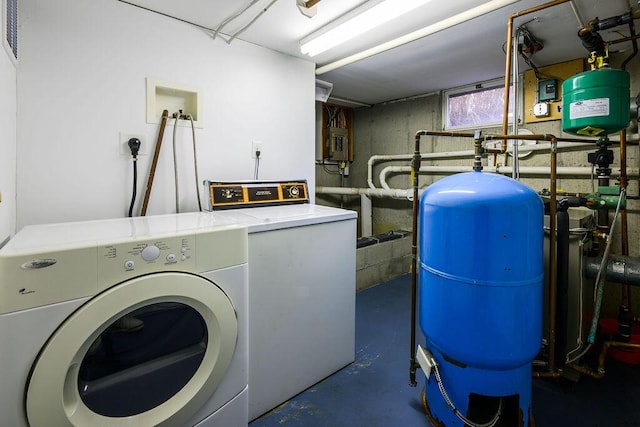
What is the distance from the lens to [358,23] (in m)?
1.92

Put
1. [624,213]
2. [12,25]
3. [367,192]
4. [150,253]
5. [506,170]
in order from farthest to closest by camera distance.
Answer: [367,192] < [506,170] < [624,213] < [12,25] < [150,253]

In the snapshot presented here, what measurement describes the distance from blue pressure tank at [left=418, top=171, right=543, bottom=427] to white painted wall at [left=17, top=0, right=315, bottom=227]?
156 cm

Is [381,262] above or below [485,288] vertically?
below

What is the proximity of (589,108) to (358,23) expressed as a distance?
4.57 feet

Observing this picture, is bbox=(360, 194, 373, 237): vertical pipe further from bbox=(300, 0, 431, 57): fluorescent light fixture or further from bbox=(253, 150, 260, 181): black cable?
bbox=(300, 0, 431, 57): fluorescent light fixture

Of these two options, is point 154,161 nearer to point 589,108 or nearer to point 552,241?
point 552,241

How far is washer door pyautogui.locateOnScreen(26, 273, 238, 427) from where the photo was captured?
0.92m

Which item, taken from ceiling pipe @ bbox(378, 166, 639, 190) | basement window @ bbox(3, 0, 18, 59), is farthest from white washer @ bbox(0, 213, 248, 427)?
ceiling pipe @ bbox(378, 166, 639, 190)

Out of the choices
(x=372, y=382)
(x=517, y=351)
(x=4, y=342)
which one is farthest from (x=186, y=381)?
(x=517, y=351)

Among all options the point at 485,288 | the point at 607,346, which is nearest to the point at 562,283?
the point at 607,346

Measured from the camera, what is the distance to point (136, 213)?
6.33 ft

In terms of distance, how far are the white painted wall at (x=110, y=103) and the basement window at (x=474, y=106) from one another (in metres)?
2.27

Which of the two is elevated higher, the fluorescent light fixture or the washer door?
the fluorescent light fixture

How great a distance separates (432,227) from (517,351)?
1.95ft
